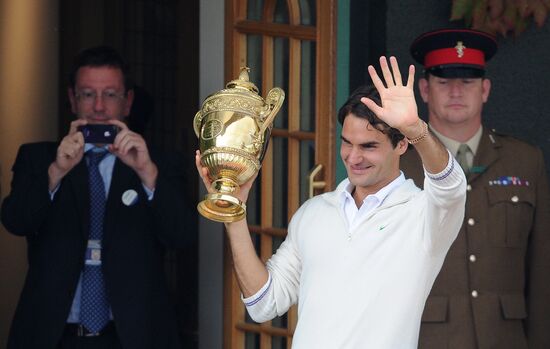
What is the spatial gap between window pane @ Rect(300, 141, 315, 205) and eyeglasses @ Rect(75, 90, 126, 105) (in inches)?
30.4

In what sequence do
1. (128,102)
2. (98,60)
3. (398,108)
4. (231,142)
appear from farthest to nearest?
(128,102) < (98,60) < (231,142) < (398,108)

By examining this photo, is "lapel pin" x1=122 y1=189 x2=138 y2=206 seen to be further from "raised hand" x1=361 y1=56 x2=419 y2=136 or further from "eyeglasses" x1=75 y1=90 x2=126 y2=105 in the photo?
"raised hand" x1=361 y1=56 x2=419 y2=136

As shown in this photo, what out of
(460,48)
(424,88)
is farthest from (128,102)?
(460,48)

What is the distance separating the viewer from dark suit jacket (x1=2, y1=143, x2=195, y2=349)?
17.9 ft

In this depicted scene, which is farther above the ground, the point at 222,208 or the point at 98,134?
the point at 98,134

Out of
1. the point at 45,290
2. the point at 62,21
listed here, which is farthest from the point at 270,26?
the point at 62,21

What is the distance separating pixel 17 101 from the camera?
752 centimetres

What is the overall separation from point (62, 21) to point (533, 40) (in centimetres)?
321

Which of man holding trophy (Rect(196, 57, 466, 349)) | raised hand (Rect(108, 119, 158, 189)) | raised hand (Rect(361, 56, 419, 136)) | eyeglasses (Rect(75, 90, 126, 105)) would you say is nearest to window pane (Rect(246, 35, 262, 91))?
eyeglasses (Rect(75, 90, 126, 105))

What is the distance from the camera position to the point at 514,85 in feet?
19.0

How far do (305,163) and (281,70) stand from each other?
1.26ft

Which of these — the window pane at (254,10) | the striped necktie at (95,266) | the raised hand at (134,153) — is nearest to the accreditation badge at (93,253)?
the striped necktie at (95,266)

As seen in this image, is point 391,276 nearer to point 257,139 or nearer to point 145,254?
point 257,139

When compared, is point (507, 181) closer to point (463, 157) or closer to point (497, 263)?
point (463, 157)
